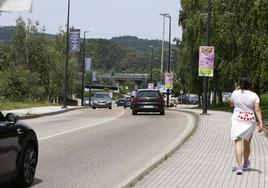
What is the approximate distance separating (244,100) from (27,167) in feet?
13.0

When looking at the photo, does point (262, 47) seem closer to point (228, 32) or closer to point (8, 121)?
point (228, 32)

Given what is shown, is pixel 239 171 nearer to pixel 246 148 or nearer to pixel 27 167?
pixel 246 148

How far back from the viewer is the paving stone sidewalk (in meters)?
9.72

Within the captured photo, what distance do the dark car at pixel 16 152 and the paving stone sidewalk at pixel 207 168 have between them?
1.69 metres

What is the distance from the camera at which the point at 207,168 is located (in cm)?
1158

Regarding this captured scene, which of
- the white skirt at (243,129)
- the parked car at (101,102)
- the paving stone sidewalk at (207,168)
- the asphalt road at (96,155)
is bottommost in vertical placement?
the parked car at (101,102)

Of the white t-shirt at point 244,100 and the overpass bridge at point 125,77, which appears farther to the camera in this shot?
the overpass bridge at point 125,77

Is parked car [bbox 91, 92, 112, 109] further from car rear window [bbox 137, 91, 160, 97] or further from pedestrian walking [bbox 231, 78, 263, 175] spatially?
pedestrian walking [bbox 231, 78, 263, 175]

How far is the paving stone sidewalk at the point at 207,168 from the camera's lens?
31.9 ft

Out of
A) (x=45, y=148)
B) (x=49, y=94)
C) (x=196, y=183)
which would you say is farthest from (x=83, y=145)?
(x=49, y=94)

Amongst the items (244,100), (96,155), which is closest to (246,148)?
(244,100)

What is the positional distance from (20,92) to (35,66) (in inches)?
410

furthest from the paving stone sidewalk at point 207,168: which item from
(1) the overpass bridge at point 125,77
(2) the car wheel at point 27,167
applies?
(1) the overpass bridge at point 125,77

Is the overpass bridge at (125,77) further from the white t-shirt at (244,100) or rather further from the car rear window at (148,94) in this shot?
the white t-shirt at (244,100)
